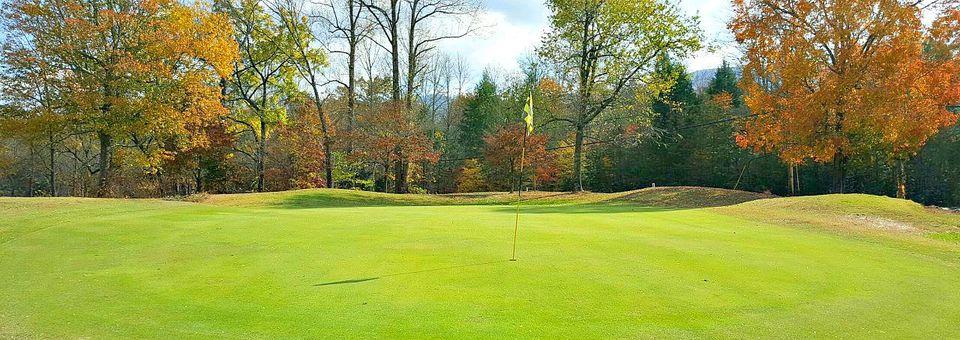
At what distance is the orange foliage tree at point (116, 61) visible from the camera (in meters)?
25.1

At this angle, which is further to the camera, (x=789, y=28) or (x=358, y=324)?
(x=789, y=28)

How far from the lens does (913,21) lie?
2095 cm

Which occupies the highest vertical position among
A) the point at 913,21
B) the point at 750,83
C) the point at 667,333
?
the point at 913,21

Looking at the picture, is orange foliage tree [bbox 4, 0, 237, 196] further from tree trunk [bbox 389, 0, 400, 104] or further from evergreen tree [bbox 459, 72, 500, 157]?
evergreen tree [bbox 459, 72, 500, 157]

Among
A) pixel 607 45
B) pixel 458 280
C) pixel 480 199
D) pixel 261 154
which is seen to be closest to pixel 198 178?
pixel 261 154

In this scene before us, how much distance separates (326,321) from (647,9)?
27.8 meters

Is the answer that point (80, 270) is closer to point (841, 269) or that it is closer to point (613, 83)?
point (841, 269)

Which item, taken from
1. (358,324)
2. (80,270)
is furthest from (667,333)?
(80,270)

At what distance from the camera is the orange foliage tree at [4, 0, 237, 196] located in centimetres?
2511

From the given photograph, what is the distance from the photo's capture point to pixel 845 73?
2134 centimetres

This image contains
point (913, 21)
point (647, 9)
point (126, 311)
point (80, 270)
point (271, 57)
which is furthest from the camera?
point (271, 57)

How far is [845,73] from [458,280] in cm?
2063

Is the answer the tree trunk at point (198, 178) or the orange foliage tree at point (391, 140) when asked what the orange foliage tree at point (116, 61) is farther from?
the orange foliage tree at point (391, 140)

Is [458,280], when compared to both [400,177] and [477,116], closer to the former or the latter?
[400,177]
